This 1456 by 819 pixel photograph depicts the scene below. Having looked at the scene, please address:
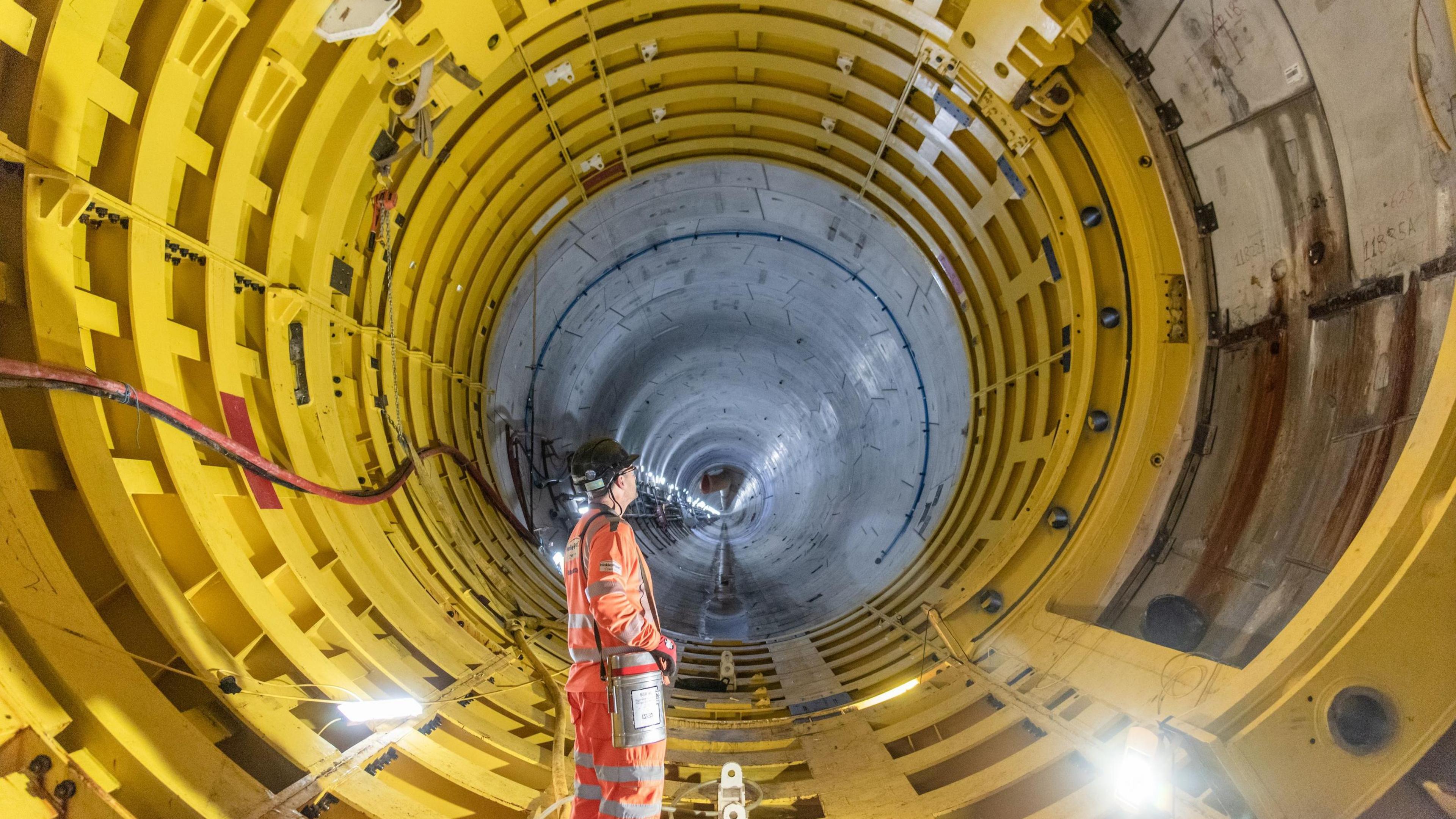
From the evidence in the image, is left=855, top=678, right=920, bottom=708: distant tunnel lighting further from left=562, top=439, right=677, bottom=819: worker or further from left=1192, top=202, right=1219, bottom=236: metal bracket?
left=1192, top=202, right=1219, bottom=236: metal bracket

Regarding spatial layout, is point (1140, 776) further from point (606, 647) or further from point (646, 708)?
point (606, 647)

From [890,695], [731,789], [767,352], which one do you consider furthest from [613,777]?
[767,352]

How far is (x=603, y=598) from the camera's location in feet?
10.6

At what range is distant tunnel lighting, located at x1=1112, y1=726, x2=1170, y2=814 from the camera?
8.82 ft

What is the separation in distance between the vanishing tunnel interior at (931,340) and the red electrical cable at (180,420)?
3 cm

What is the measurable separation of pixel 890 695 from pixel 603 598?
2.21 metres

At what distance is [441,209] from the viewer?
551cm

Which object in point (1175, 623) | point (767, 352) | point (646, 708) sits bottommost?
point (646, 708)

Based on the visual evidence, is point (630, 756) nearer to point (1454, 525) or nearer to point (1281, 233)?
point (1454, 525)

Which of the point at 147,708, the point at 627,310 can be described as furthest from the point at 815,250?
the point at 147,708

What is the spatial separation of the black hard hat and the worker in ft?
0.37

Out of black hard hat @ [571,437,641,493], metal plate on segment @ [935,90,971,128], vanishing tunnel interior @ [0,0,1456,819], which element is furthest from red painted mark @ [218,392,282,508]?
metal plate on segment @ [935,90,971,128]

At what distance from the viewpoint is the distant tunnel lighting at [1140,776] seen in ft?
8.82

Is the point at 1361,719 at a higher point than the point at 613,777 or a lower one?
higher
